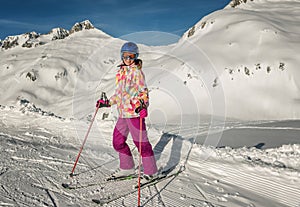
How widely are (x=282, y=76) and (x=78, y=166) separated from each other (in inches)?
645

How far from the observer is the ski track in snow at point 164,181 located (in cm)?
334

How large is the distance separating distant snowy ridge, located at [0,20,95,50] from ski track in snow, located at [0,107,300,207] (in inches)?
2403

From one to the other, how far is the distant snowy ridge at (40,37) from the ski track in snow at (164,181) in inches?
2403

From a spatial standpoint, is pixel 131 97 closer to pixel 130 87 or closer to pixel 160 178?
pixel 130 87

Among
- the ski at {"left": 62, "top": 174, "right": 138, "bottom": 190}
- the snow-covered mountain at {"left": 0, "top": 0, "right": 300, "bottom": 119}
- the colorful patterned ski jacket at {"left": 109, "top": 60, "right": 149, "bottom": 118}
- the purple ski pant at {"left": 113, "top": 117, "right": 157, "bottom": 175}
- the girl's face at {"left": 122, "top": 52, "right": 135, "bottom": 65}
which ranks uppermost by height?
the snow-covered mountain at {"left": 0, "top": 0, "right": 300, "bottom": 119}

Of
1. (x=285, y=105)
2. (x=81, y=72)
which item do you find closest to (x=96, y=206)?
(x=285, y=105)

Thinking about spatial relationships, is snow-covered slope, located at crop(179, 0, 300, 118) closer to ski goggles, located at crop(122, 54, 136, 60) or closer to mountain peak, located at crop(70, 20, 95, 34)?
ski goggles, located at crop(122, 54, 136, 60)

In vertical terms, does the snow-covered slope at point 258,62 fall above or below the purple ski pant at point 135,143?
above

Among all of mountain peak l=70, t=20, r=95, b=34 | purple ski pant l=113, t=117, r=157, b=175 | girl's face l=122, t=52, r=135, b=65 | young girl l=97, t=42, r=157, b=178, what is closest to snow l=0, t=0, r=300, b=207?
purple ski pant l=113, t=117, r=157, b=175

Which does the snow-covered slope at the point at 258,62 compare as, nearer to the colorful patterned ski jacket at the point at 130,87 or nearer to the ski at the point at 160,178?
the ski at the point at 160,178

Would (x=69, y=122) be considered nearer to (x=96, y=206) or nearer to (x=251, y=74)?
(x=96, y=206)

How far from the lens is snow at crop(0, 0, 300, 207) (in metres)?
3.63

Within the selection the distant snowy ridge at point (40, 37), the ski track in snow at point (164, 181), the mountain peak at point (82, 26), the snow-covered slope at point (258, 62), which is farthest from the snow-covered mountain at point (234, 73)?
the mountain peak at point (82, 26)

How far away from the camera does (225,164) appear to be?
4.58 m
